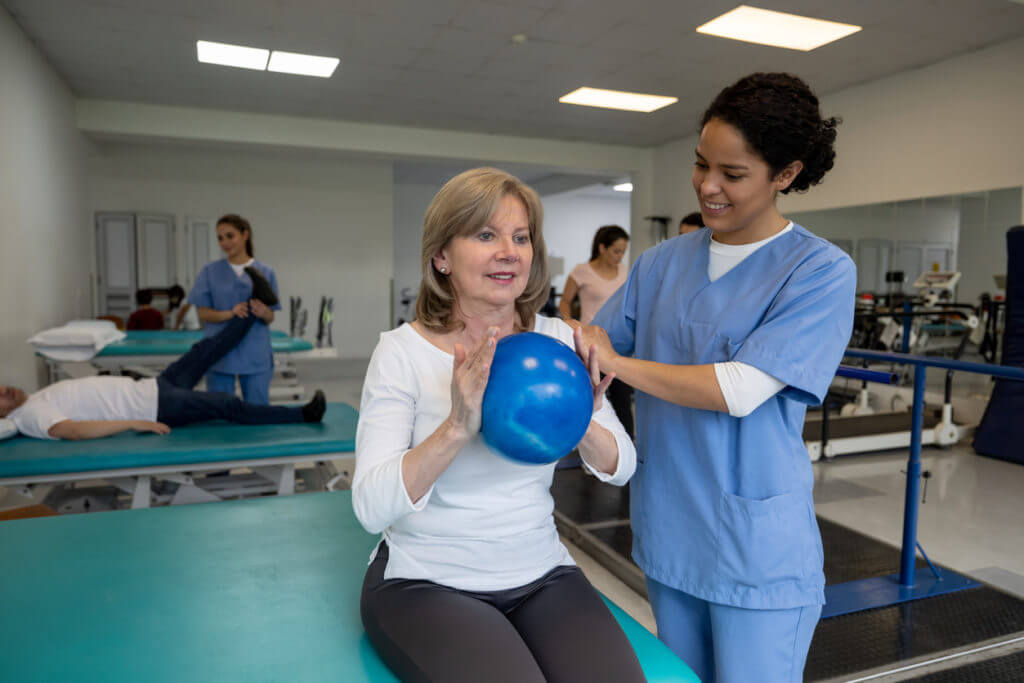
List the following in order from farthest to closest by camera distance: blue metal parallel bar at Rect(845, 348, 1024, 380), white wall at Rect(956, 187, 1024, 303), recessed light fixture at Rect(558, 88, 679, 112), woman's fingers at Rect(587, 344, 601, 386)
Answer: recessed light fixture at Rect(558, 88, 679, 112) → white wall at Rect(956, 187, 1024, 303) → blue metal parallel bar at Rect(845, 348, 1024, 380) → woman's fingers at Rect(587, 344, 601, 386)

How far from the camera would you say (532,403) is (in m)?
0.96

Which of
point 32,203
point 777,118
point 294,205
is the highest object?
point 294,205

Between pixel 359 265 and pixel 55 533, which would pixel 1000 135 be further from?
pixel 359 265

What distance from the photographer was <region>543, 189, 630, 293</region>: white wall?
14453 millimetres

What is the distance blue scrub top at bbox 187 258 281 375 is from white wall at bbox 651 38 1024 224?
4944 millimetres

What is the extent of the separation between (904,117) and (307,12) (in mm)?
4673

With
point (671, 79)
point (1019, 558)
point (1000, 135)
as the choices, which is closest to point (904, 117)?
point (1000, 135)

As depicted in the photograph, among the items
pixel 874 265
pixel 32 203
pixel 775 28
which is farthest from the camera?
pixel 874 265

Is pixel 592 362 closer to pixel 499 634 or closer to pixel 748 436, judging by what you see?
pixel 748 436

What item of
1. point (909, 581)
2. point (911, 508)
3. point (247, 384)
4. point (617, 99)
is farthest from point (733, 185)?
point (617, 99)

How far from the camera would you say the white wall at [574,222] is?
14.5 m

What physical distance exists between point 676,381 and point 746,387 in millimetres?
112

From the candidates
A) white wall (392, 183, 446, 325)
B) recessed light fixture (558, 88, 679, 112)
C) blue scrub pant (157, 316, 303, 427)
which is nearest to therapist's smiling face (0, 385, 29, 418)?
blue scrub pant (157, 316, 303, 427)

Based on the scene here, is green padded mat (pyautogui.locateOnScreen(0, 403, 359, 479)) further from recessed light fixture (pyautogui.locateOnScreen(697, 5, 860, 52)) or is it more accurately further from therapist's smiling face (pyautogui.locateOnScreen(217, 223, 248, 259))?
recessed light fixture (pyautogui.locateOnScreen(697, 5, 860, 52))
